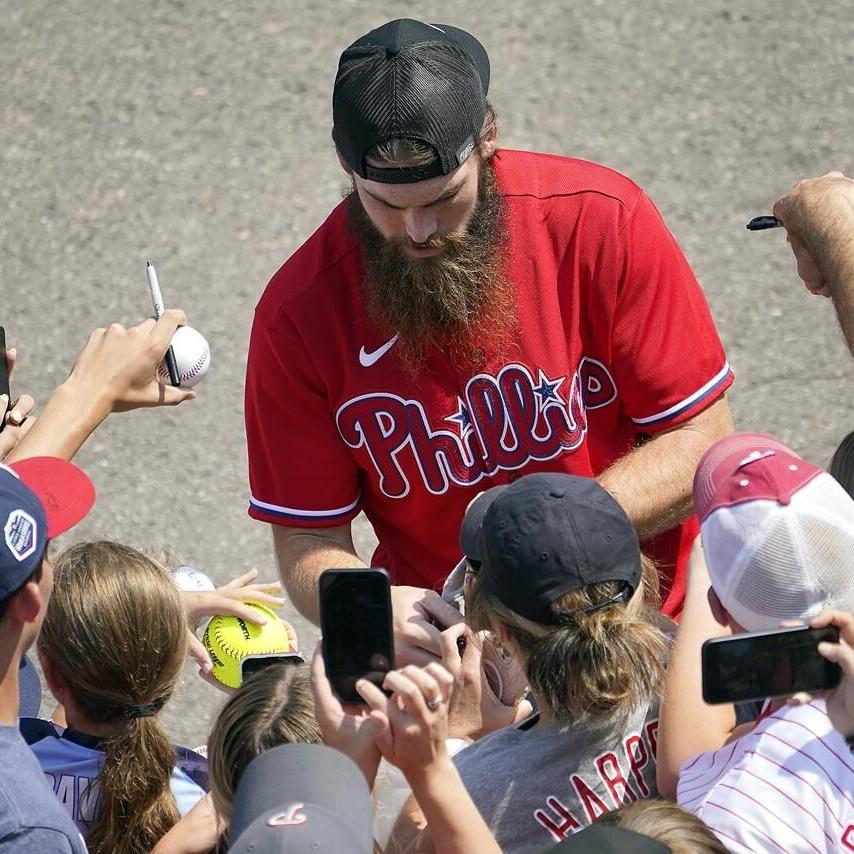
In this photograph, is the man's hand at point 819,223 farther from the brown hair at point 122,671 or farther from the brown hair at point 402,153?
the brown hair at point 122,671

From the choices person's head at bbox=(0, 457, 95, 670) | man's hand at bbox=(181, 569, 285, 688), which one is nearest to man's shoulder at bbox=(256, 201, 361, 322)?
man's hand at bbox=(181, 569, 285, 688)

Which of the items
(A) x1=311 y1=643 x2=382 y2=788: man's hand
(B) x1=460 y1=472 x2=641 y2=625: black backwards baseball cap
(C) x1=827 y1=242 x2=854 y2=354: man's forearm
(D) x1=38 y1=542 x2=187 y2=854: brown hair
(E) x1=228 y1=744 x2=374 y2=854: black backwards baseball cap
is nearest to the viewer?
(E) x1=228 y1=744 x2=374 y2=854: black backwards baseball cap

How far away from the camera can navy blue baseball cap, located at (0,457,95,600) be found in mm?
1968

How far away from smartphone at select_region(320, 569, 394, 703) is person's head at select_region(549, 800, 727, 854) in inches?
15.4

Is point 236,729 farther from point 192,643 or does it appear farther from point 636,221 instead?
point 636,221

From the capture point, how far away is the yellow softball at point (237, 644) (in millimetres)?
3041

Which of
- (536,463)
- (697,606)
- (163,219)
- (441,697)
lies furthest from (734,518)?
(163,219)

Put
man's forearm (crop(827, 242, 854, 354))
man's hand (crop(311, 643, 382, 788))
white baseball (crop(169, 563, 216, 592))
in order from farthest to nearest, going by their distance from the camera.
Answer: white baseball (crop(169, 563, 216, 592))
man's forearm (crop(827, 242, 854, 354))
man's hand (crop(311, 643, 382, 788))

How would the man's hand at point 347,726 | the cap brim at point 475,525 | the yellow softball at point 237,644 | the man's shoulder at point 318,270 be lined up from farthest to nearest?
A: the yellow softball at point 237,644 → the man's shoulder at point 318,270 → the cap brim at point 475,525 → the man's hand at point 347,726

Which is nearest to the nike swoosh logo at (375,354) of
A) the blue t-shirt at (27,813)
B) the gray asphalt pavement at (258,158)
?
the blue t-shirt at (27,813)

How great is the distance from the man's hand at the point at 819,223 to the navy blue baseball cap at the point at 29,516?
1.56m

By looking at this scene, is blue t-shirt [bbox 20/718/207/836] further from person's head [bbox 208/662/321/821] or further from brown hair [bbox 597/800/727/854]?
brown hair [bbox 597/800/727/854]

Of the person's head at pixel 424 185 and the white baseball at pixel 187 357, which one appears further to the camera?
the white baseball at pixel 187 357

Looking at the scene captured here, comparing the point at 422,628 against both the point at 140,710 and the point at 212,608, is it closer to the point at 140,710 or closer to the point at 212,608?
the point at 140,710
